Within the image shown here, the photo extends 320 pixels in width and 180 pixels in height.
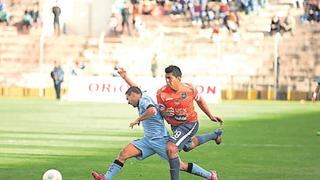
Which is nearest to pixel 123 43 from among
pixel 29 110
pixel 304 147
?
pixel 29 110

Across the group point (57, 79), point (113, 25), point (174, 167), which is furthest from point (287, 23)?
point (174, 167)

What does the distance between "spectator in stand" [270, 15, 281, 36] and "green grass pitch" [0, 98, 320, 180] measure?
13509 mm

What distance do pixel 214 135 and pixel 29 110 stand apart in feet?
80.1

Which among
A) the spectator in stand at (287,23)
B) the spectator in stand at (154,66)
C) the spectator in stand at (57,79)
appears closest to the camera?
the spectator in stand at (57,79)

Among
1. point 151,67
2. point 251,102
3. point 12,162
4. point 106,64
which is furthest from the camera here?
point 106,64

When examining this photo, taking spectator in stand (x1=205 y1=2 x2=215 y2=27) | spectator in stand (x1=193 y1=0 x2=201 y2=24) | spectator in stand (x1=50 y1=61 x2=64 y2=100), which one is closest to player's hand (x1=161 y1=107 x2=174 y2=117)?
spectator in stand (x1=50 y1=61 x2=64 y2=100)

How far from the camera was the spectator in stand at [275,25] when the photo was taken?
57.5 meters

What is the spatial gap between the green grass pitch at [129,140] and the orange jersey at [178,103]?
1.88 m

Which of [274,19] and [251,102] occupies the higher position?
[274,19]

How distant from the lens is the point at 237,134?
29641mm

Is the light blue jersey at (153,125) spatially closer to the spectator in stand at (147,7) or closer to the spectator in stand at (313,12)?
the spectator in stand at (313,12)

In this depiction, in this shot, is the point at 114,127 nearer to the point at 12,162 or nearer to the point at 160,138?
the point at 12,162

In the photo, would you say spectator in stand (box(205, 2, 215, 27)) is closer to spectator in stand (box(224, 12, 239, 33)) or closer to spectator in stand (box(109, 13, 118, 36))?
spectator in stand (box(224, 12, 239, 33))

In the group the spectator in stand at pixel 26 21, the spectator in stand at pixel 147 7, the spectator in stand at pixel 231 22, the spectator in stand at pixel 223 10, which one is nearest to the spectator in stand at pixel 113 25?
the spectator in stand at pixel 147 7
